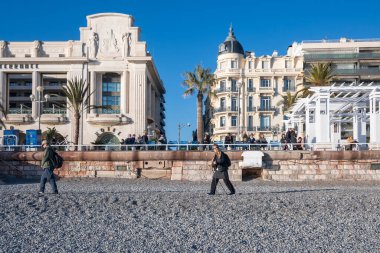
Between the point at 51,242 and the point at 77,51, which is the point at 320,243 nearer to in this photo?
the point at 51,242

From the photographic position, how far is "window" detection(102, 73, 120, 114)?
175ft

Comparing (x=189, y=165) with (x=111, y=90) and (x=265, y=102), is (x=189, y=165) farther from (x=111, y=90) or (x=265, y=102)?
(x=265, y=102)

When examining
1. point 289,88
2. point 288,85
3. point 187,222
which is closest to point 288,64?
point 288,85

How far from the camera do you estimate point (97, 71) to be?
51.8 metres

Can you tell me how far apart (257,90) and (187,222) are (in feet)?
177

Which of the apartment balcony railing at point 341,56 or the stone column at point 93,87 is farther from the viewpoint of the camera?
the apartment balcony railing at point 341,56

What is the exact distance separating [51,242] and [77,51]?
42.1 metres

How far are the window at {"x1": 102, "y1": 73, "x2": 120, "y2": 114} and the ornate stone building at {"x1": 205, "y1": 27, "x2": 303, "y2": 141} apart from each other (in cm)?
1719

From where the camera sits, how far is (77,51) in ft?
171

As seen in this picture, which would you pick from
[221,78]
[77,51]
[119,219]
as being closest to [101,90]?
[77,51]

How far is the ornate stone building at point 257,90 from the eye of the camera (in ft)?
219

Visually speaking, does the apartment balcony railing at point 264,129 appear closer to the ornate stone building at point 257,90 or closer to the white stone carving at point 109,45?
the ornate stone building at point 257,90

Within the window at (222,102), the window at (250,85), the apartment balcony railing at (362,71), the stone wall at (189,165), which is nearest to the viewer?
the stone wall at (189,165)

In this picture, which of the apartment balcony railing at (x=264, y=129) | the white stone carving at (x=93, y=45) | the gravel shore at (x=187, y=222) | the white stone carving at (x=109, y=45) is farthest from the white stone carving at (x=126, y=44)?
the gravel shore at (x=187, y=222)
